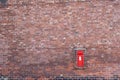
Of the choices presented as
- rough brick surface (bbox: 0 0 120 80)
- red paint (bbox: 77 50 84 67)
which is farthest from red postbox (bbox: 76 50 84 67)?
rough brick surface (bbox: 0 0 120 80)

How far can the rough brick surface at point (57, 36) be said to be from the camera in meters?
11.0

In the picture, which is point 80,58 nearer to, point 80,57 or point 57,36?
point 80,57

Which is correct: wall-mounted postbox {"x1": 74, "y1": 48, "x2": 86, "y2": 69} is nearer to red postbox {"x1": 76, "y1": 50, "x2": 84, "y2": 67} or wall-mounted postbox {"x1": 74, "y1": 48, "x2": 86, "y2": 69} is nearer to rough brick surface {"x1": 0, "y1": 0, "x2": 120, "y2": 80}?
red postbox {"x1": 76, "y1": 50, "x2": 84, "y2": 67}

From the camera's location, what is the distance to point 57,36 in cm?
1123

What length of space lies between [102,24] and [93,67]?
175cm

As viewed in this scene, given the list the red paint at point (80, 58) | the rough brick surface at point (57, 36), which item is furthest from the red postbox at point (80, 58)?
the rough brick surface at point (57, 36)

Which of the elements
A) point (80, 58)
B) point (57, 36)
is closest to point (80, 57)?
point (80, 58)

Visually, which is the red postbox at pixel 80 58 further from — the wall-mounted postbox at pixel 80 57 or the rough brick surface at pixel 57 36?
the rough brick surface at pixel 57 36

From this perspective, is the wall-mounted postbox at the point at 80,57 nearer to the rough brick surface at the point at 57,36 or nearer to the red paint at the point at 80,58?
the red paint at the point at 80,58

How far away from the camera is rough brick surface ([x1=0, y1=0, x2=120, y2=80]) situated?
10953 millimetres

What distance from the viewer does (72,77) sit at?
11141 mm

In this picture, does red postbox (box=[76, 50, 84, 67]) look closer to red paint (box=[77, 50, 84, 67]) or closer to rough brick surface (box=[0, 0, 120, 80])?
red paint (box=[77, 50, 84, 67])

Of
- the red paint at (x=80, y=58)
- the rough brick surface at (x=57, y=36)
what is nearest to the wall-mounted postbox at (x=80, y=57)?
the red paint at (x=80, y=58)

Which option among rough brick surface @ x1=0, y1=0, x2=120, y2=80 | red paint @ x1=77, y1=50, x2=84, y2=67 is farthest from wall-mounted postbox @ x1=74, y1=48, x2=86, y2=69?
rough brick surface @ x1=0, y1=0, x2=120, y2=80
